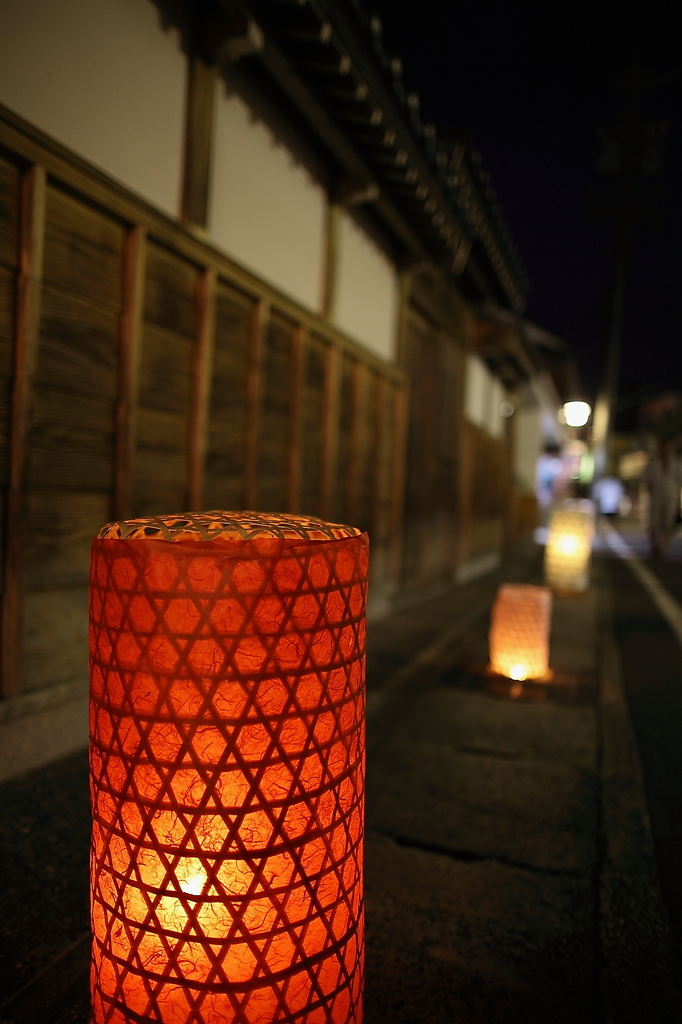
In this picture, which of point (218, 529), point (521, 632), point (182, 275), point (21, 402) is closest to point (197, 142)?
point (182, 275)

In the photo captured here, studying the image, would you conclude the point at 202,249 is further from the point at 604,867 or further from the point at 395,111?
the point at 604,867

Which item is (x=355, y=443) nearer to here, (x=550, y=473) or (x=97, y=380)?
(x=97, y=380)

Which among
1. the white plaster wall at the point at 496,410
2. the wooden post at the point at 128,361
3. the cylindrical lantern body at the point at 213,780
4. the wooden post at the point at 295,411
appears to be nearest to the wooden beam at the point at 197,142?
the wooden post at the point at 128,361

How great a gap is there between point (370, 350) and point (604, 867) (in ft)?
18.6

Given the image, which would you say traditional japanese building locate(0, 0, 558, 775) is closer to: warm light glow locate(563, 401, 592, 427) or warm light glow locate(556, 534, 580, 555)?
warm light glow locate(556, 534, 580, 555)

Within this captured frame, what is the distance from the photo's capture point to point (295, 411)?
5.23m

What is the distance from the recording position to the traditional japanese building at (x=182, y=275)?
113 inches

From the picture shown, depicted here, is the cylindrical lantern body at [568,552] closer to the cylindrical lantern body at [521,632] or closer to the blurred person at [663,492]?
the cylindrical lantern body at [521,632]

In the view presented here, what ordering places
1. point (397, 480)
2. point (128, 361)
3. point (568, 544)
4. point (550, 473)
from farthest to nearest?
point (550, 473), point (568, 544), point (397, 480), point (128, 361)

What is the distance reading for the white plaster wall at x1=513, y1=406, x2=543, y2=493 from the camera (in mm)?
21734

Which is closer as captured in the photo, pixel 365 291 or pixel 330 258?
pixel 330 258

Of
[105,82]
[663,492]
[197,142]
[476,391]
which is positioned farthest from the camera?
[663,492]

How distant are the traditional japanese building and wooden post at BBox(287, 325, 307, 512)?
22 mm

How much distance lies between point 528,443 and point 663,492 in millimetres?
7448
